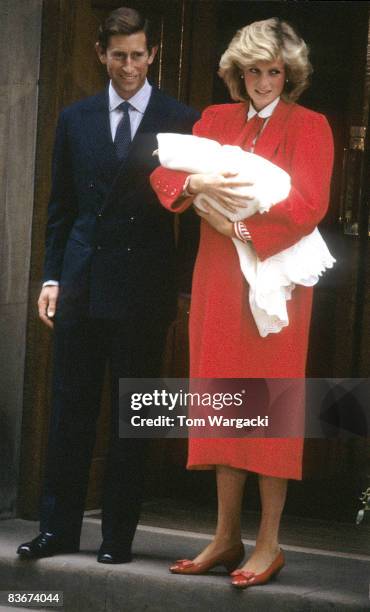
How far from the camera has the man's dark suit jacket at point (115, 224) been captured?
5301 mm

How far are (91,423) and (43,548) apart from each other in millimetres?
516

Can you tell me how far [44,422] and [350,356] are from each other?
1596 millimetres

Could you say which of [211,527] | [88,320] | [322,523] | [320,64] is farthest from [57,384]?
[320,64]

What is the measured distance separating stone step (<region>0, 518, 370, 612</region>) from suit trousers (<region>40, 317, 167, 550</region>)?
0.17 meters

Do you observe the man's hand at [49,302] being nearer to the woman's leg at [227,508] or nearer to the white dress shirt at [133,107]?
the white dress shirt at [133,107]

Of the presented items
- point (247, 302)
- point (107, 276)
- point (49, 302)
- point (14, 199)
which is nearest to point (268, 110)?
point (247, 302)

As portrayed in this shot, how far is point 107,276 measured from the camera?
17.4 feet

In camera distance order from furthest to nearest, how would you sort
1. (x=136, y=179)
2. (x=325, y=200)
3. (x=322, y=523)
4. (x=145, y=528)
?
1. (x=322, y=523)
2. (x=145, y=528)
3. (x=136, y=179)
4. (x=325, y=200)

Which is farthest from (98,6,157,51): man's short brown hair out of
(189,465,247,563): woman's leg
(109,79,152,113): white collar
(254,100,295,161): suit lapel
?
(189,465,247,563): woman's leg

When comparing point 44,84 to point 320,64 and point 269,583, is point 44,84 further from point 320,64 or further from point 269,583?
point 269,583

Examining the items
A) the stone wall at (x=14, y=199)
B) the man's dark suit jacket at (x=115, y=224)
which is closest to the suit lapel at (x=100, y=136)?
the man's dark suit jacket at (x=115, y=224)

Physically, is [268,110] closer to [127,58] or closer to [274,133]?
[274,133]

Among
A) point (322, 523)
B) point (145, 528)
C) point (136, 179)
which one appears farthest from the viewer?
point (322, 523)

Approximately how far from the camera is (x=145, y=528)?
20.1 ft
